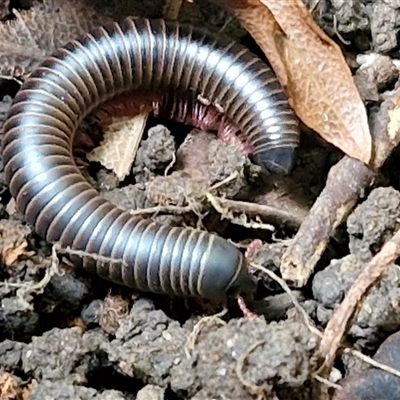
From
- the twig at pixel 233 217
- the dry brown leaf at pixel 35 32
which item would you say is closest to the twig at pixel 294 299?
the twig at pixel 233 217

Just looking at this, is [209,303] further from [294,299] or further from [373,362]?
[373,362]

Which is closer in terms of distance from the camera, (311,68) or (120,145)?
(311,68)

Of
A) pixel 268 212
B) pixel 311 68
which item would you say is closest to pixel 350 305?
pixel 268 212

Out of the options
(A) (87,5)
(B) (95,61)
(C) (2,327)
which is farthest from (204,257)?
(A) (87,5)

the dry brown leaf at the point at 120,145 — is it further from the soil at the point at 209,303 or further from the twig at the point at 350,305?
the twig at the point at 350,305

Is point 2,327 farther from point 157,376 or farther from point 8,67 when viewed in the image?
point 8,67

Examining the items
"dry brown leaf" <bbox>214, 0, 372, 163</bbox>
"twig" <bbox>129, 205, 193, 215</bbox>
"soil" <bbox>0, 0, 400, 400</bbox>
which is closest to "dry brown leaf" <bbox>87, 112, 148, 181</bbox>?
"soil" <bbox>0, 0, 400, 400</bbox>

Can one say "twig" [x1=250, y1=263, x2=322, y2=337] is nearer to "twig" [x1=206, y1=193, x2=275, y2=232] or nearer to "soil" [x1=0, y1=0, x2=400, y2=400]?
"soil" [x1=0, y1=0, x2=400, y2=400]
